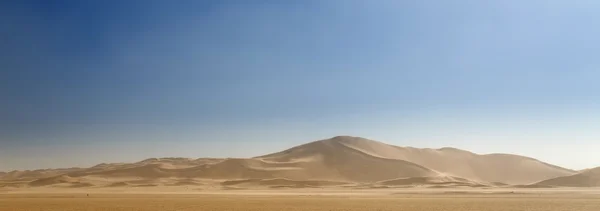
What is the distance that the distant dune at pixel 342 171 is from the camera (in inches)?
3642

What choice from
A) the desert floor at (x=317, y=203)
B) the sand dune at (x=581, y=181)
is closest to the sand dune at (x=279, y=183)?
the sand dune at (x=581, y=181)

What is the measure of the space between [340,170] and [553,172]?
2169 inches

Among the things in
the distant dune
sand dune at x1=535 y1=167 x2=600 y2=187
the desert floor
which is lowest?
the desert floor

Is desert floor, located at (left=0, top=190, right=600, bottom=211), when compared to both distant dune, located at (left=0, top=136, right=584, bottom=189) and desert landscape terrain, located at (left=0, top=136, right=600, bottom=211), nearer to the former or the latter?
desert landscape terrain, located at (left=0, top=136, right=600, bottom=211)

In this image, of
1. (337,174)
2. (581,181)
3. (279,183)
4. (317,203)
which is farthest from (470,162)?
(317,203)

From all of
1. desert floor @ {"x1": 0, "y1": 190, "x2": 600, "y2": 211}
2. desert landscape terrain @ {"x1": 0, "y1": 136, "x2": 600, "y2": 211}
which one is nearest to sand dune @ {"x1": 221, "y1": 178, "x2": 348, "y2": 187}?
desert landscape terrain @ {"x1": 0, "y1": 136, "x2": 600, "y2": 211}

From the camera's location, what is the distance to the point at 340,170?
4532 inches

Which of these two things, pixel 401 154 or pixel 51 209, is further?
pixel 401 154

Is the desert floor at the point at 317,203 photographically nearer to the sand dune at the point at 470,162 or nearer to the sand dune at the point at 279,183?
the sand dune at the point at 279,183

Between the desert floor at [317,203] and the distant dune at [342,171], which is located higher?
the distant dune at [342,171]

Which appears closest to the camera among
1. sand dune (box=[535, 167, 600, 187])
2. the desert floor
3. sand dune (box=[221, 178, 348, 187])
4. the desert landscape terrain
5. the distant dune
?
the desert floor

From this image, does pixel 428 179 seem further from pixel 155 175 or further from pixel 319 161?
pixel 155 175

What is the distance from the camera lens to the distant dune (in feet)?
303

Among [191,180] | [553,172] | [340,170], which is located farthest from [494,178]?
[191,180]
